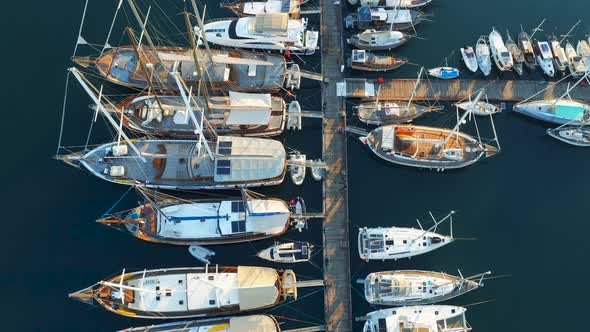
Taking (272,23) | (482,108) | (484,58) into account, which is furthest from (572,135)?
(272,23)

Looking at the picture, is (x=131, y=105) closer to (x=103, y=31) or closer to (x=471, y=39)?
(x=103, y=31)

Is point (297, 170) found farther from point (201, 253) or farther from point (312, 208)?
point (201, 253)

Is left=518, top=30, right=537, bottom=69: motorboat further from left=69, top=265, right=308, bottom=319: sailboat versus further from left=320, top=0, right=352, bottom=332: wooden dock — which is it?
left=69, top=265, right=308, bottom=319: sailboat

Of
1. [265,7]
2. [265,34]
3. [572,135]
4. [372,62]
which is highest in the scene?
Result: [265,7]

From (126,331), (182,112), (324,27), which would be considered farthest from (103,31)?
(126,331)

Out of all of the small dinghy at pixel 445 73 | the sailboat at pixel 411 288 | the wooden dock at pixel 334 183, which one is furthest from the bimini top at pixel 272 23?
the sailboat at pixel 411 288

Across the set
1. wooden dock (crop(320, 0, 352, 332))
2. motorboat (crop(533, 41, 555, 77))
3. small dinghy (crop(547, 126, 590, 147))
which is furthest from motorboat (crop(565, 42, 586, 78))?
wooden dock (crop(320, 0, 352, 332))
